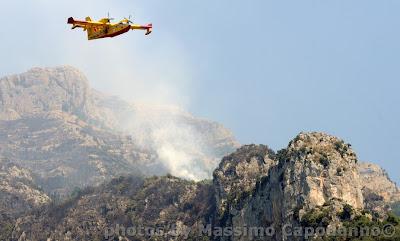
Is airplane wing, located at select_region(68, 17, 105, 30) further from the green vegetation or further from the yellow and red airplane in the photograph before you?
the green vegetation

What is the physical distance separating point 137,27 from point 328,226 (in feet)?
266

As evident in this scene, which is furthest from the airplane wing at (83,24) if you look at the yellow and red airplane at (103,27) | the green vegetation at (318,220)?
the green vegetation at (318,220)

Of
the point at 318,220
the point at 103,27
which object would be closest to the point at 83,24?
the point at 103,27

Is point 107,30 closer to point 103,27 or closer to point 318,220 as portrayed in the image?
point 103,27

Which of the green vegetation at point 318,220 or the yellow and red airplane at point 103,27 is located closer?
the yellow and red airplane at point 103,27

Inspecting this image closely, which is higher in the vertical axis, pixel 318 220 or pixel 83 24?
pixel 83 24

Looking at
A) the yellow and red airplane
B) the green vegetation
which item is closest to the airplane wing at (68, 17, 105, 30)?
the yellow and red airplane

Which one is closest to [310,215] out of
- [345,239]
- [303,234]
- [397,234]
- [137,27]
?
[303,234]

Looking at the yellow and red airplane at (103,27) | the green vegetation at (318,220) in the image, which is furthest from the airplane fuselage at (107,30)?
the green vegetation at (318,220)

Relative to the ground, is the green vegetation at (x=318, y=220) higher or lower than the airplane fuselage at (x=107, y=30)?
lower

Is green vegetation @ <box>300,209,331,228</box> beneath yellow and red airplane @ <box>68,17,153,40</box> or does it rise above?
beneath

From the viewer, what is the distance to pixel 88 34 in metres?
144

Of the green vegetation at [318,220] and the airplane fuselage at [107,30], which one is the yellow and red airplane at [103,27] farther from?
the green vegetation at [318,220]

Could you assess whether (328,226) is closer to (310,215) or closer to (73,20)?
(310,215)
